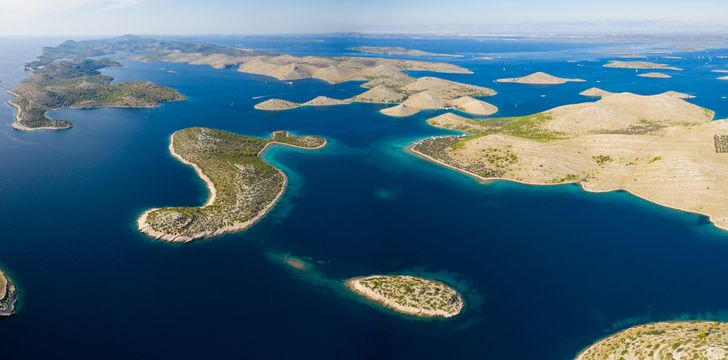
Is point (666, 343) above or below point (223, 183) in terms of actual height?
below

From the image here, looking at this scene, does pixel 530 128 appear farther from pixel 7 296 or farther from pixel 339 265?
pixel 7 296

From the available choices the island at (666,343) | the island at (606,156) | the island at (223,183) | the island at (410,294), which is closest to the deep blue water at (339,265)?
the island at (410,294)

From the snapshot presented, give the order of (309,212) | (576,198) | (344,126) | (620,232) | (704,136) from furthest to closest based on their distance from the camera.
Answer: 1. (344,126)
2. (704,136)
3. (576,198)
4. (309,212)
5. (620,232)

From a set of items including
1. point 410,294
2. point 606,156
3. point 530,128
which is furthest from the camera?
point 530,128

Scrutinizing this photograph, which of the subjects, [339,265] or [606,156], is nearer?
[339,265]

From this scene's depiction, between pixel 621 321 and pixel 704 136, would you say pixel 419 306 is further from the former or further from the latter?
pixel 704 136

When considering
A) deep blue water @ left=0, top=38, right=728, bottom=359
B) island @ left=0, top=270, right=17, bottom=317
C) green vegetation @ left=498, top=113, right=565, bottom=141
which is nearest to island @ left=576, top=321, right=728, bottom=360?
deep blue water @ left=0, top=38, right=728, bottom=359

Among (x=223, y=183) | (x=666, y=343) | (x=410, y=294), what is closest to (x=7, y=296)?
(x=223, y=183)

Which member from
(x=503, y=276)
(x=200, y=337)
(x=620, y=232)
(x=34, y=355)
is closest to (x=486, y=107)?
(x=620, y=232)
